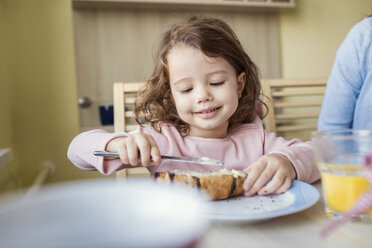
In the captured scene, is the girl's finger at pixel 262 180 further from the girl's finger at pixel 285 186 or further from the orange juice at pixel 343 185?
the orange juice at pixel 343 185

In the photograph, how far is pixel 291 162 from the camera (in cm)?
65

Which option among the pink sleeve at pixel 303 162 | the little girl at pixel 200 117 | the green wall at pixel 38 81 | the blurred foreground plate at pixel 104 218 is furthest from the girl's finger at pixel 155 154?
the green wall at pixel 38 81

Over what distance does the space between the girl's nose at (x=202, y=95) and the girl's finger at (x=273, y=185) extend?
0.29 m

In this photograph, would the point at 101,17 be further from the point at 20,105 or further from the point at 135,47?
the point at 20,105

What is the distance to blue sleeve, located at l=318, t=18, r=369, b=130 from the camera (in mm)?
1023

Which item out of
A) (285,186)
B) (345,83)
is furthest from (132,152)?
(345,83)

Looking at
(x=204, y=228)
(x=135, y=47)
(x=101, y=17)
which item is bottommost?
(x=204, y=228)

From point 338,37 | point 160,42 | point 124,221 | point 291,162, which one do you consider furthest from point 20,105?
point 338,37

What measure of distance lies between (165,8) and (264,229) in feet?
6.49

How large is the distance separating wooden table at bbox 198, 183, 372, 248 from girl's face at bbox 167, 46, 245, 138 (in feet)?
1.42

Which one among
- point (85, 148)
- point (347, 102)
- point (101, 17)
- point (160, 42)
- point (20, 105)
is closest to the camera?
point (85, 148)

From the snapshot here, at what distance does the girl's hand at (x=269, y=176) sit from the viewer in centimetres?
54

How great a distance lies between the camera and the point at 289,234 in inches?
14.2

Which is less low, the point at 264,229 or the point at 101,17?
the point at 101,17
